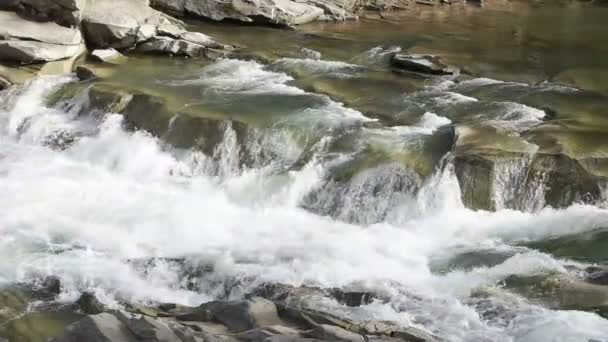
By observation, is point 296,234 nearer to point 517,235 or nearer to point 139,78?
point 517,235

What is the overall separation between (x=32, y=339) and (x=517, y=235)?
19.0 ft

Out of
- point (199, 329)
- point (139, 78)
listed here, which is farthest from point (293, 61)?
point (199, 329)

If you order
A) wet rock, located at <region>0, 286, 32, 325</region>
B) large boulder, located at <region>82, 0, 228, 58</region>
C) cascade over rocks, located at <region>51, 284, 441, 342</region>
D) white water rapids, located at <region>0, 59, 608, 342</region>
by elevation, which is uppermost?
large boulder, located at <region>82, 0, 228, 58</region>

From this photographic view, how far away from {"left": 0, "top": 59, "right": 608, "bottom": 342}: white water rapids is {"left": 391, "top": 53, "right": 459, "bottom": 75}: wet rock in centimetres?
320

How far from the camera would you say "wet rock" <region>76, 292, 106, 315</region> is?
7.98 m

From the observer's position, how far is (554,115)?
40.5 feet

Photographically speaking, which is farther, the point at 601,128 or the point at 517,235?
the point at 601,128

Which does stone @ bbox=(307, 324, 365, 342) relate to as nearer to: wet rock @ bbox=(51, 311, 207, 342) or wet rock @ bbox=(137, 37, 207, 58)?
wet rock @ bbox=(51, 311, 207, 342)

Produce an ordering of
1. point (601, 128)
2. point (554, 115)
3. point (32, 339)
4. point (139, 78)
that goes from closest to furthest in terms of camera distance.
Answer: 1. point (32, 339)
2. point (601, 128)
3. point (554, 115)
4. point (139, 78)

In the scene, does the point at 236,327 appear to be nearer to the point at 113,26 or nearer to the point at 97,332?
the point at 97,332

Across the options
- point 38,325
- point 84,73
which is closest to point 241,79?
point 84,73

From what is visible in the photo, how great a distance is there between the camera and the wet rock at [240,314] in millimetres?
6613

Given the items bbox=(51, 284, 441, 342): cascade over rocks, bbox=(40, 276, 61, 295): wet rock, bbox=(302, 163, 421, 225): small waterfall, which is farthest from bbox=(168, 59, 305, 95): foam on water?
bbox=(51, 284, 441, 342): cascade over rocks

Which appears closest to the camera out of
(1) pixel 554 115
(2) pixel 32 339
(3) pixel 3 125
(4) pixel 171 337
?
(4) pixel 171 337
